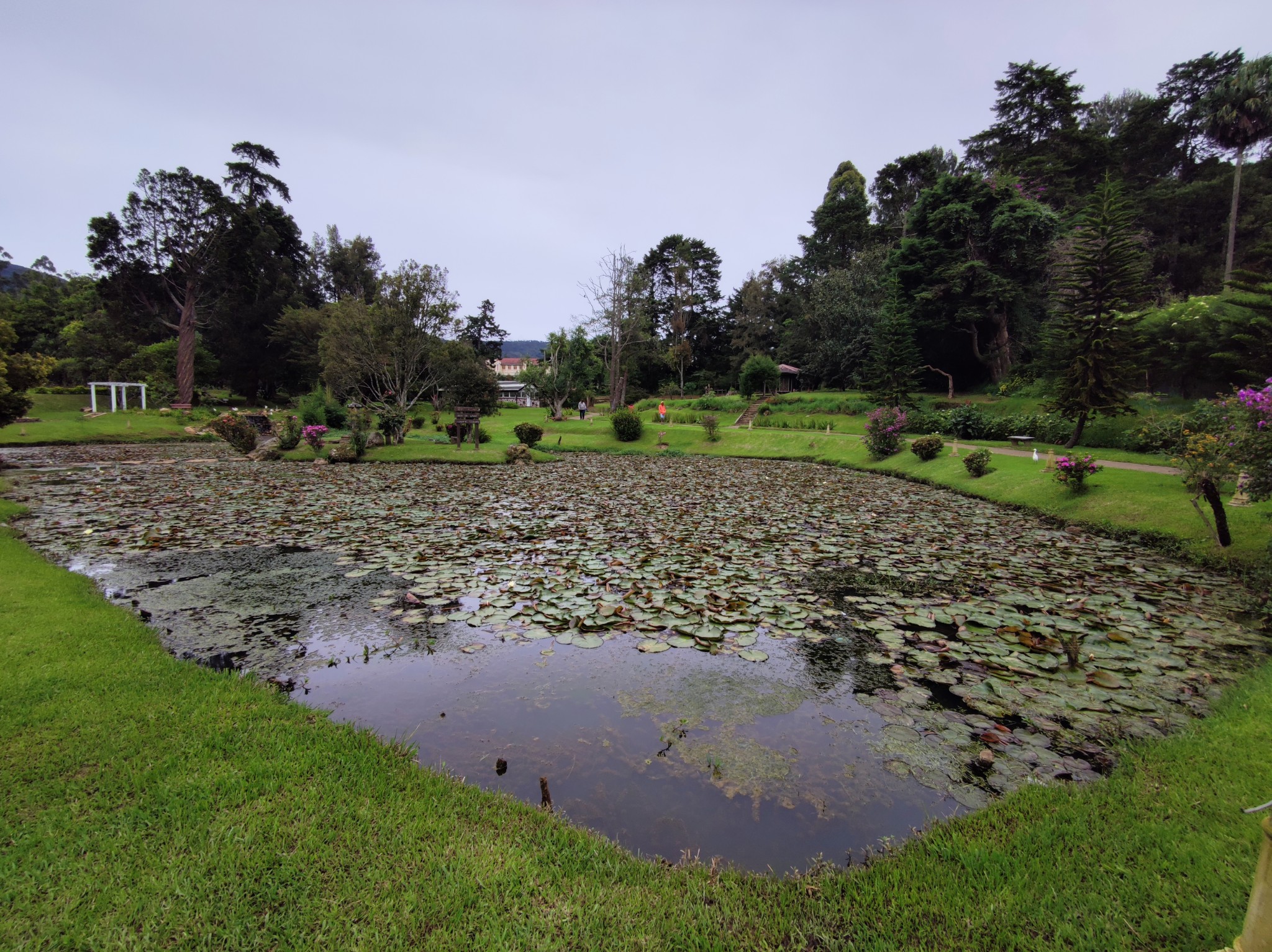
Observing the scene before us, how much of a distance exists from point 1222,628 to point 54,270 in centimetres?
11370

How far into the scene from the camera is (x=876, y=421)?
19062 mm

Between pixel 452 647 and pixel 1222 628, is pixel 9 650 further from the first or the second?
pixel 1222 628

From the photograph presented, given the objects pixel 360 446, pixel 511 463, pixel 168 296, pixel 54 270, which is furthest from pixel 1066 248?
pixel 54 270

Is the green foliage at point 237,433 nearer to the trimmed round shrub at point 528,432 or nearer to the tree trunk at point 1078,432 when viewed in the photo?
the trimmed round shrub at point 528,432

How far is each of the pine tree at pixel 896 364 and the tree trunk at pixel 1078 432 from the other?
1009 centimetres

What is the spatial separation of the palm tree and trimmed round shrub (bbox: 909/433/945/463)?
24708 millimetres

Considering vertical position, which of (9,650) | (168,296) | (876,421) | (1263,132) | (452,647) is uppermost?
(1263,132)

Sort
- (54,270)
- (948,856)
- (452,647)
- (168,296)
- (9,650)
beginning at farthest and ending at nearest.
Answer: (54,270)
(168,296)
(452,647)
(9,650)
(948,856)

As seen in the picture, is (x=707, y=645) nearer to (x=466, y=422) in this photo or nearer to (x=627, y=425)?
(x=466, y=422)

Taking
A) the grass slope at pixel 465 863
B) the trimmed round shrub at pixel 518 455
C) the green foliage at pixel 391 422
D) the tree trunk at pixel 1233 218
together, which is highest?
the tree trunk at pixel 1233 218

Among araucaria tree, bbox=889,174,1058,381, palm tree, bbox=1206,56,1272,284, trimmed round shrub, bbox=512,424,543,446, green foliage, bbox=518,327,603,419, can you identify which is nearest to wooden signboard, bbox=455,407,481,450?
trimmed round shrub, bbox=512,424,543,446

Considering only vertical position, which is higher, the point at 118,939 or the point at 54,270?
the point at 54,270

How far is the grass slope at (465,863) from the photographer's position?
200 cm

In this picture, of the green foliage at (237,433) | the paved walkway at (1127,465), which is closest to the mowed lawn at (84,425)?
the green foliage at (237,433)
